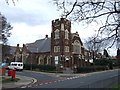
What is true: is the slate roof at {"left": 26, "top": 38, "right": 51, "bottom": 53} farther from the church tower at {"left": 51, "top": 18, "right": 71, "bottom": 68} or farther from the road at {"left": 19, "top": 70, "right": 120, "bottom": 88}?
the road at {"left": 19, "top": 70, "right": 120, "bottom": 88}

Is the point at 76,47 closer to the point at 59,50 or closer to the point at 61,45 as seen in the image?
the point at 61,45

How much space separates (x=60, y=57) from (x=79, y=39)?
36.4ft

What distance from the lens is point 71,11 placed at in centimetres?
902

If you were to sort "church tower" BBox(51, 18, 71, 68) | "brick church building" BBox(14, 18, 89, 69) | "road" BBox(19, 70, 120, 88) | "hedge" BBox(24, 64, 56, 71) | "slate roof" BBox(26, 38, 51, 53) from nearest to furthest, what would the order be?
"road" BBox(19, 70, 120, 88), "hedge" BBox(24, 64, 56, 71), "church tower" BBox(51, 18, 71, 68), "brick church building" BBox(14, 18, 89, 69), "slate roof" BBox(26, 38, 51, 53)

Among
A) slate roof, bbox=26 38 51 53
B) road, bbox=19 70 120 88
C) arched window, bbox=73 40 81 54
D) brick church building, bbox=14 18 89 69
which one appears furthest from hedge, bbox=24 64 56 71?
road, bbox=19 70 120 88

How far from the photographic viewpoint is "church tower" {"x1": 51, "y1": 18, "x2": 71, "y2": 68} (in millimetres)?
47344

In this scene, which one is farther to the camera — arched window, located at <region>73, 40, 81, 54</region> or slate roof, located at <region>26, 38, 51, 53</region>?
slate roof, located at <region>26, 38, 51, 53</region>

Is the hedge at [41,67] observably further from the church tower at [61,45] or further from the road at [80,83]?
the road at [80,83]

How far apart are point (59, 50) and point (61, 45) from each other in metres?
1.49

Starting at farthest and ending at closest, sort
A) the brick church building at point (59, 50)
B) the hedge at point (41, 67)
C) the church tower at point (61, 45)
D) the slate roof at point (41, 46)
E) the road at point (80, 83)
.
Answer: the slate roof at point (41, 46)
the brick church building at point (59, 50)
the church tower at point (61, 45)
the hedge at point (41, 67)
the road at point (80, 83)

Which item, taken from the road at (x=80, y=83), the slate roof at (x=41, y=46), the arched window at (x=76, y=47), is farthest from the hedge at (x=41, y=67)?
the road at (x=80, y=83)

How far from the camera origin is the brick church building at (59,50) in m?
47.9

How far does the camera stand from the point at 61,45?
1895 inches

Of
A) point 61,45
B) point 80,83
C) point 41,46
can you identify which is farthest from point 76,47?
point 80,83
